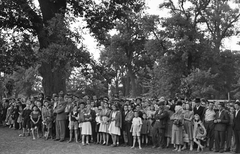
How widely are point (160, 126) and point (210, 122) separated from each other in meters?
2.03

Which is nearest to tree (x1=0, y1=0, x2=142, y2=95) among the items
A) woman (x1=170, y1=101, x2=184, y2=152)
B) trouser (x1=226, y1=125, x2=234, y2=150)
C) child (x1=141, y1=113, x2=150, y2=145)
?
child (x1=141, y1=113, x2=150, y2=145)

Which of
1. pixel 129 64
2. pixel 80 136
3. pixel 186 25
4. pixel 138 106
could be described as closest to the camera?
pixel 138 106

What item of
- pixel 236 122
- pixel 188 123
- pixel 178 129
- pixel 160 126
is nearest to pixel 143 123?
pixel 160 126

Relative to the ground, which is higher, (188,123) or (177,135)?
(188,123)

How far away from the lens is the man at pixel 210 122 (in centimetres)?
1278

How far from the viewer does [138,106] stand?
14.1 meters

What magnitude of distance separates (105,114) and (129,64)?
124 ft

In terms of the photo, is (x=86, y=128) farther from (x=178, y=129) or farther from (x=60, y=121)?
(x=178, y=129)

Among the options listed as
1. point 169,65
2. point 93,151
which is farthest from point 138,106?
point 169,65

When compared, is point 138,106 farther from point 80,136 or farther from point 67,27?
point 67,27

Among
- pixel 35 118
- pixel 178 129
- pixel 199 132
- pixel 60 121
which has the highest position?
pixel 35 118

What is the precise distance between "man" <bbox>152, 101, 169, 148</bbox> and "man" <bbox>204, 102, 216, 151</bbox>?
1612mm

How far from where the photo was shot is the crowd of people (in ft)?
41.7

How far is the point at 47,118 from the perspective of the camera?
618 inches
